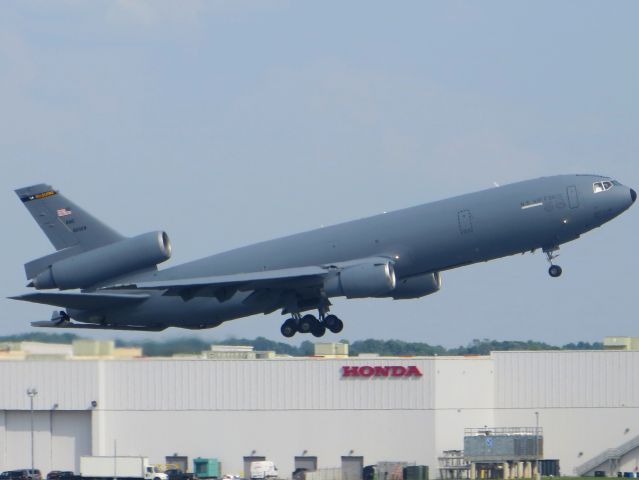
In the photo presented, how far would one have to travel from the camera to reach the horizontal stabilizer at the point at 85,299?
210 ft

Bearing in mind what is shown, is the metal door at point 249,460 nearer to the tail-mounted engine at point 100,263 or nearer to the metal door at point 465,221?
the tail-mounted engine at point 100,263

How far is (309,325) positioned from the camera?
6744 cm

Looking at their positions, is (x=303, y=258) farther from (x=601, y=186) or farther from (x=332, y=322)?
(x=601, y=186)

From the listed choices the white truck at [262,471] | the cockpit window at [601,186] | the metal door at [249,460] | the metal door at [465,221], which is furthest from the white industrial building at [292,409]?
the cockpit window at [601,186]

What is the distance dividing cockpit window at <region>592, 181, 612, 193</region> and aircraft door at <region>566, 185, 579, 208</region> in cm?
84

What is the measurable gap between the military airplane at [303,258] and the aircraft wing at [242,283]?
0.06m

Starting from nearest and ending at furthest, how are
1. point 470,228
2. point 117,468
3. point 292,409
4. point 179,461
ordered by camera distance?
point 470,228 < point 117,468 < point 292,409 < point 179,461

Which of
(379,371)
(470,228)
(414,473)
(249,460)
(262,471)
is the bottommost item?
(414,473)

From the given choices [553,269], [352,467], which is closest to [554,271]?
[553,269]

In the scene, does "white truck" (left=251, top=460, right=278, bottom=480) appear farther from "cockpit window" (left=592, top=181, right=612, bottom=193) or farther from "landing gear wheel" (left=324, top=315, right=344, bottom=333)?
"cockpit window" (left=592, top=181, right=612, bottom=193)

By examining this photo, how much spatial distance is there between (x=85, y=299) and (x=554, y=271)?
859 inches

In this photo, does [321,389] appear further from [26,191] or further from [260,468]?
[26,191]

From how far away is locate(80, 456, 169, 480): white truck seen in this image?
8181 centimetres

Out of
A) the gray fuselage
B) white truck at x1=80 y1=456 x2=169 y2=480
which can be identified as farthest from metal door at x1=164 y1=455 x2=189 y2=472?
the gray fuselage
